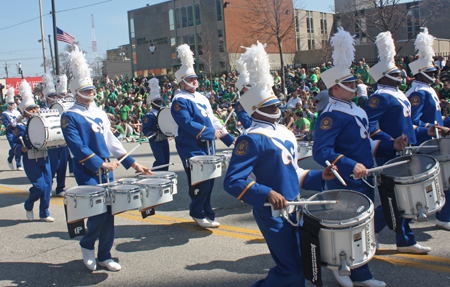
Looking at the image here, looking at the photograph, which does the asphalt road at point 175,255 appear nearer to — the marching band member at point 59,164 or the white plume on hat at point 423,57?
the marching band member at point 59,164

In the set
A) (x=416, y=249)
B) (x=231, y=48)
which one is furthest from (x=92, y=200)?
(x=231, y=48)

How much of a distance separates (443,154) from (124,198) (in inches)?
140

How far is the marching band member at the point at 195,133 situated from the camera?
19.7ft

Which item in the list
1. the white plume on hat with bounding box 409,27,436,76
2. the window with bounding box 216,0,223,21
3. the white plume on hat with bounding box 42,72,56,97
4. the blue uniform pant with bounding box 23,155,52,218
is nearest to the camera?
the white plume on hat with bounding box 409,27,436,76

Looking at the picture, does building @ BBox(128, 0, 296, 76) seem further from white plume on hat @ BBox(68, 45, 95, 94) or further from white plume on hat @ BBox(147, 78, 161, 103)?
white plume on hat @ BBox(68, 45, 95, 94)

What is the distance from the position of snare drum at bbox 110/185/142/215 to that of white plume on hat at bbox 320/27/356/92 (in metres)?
2.35

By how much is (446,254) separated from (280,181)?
254 cm

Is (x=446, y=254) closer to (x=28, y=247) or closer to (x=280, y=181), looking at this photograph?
(x=280, y=181)

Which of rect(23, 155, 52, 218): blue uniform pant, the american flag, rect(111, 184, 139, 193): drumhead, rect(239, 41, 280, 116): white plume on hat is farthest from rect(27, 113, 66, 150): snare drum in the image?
the american flag

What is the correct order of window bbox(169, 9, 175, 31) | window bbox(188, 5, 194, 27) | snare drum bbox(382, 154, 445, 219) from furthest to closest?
window bbox(169, 9, 175, 31) < window bbox(188, 5, 194, 27) < snare drum bbox(382, 154, 445, 219)

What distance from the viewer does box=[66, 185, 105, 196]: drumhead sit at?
434cm

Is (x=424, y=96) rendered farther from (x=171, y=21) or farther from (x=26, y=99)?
(x=171, y=21)

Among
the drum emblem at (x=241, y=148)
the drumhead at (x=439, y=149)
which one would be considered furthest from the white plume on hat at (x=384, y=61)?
the drum emblem at (x=241, y=148)

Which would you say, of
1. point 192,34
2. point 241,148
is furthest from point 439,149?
point 192,34
